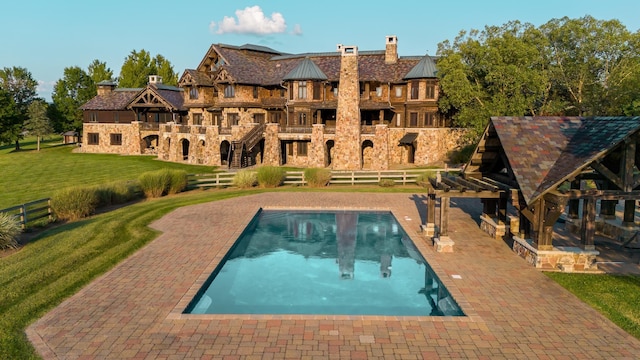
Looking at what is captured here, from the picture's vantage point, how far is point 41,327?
926cm

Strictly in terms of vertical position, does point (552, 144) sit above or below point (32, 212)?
above

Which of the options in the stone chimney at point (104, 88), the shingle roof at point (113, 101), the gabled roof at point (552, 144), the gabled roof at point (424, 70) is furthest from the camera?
the stone chimney at point (104, 88)

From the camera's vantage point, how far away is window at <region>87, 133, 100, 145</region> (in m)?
56.8

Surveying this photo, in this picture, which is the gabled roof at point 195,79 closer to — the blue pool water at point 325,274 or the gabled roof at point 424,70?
the gabled roof at point 424,70

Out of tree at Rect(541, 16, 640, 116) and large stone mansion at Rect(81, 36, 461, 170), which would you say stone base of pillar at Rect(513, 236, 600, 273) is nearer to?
large stone mansion at Rect(81, 36, 461, 170)

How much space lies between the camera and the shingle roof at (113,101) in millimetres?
56188

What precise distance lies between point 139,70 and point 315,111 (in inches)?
1973

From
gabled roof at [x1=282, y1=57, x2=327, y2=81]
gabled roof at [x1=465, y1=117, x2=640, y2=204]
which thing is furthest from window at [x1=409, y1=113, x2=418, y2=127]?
gabled roof at [x1=465, y1=117, x2=640, y2=204]

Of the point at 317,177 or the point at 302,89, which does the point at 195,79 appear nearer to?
the point at 302,89

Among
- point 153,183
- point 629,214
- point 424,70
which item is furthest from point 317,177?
point 424,70

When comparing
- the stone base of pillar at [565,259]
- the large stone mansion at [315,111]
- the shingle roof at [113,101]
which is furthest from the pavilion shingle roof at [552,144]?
the shingle roof at [113,101]

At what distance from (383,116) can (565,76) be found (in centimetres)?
1677

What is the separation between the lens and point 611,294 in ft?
35.9

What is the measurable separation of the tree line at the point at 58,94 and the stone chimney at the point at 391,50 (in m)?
48.8
